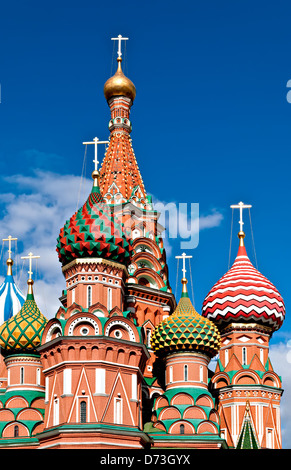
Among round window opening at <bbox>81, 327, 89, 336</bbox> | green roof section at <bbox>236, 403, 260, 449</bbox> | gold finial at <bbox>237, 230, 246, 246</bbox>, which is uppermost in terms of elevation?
gold finial at <bbox>237, 230, 246, 246</bbox>

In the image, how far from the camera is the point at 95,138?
3139 centimetres

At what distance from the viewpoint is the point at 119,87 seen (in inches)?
1430

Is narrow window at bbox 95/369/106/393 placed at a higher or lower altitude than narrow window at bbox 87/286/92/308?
→ lower

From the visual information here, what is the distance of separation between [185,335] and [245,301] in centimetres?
450

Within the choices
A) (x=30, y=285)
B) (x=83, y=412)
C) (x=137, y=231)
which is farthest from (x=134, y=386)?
(x=137, y=231)

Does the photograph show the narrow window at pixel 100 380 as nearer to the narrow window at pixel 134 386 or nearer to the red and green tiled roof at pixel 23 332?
the narrow window at pixel 134 386

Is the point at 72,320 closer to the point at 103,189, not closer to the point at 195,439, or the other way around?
the point at 195,439

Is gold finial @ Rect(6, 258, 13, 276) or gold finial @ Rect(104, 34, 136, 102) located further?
gold finial @ Rect(6, 258, 13, 276)

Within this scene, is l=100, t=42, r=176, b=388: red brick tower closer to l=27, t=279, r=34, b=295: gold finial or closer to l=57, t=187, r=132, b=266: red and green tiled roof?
l=57, t=187, r=132, b=266: red and green tiled roof

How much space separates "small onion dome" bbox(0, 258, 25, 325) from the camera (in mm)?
38031

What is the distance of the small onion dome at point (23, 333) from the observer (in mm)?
30922

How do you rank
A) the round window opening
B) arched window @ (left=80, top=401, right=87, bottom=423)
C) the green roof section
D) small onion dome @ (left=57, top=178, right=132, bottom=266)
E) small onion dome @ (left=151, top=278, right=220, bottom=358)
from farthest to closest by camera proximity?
small onion dome @ (left=151, top=278, right=220, bottom=358) < small onion dome @ (left=57, top=178, right=132, bottom=266) < the green roof section < the round window opening < arched window @ (left=80, top=401, right=87, bottom=423)

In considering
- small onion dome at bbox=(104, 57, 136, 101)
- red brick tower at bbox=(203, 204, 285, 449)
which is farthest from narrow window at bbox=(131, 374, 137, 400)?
small onion dome at bbox=(104, 57, 136, 101)

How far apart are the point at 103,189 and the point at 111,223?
17.4 ft
